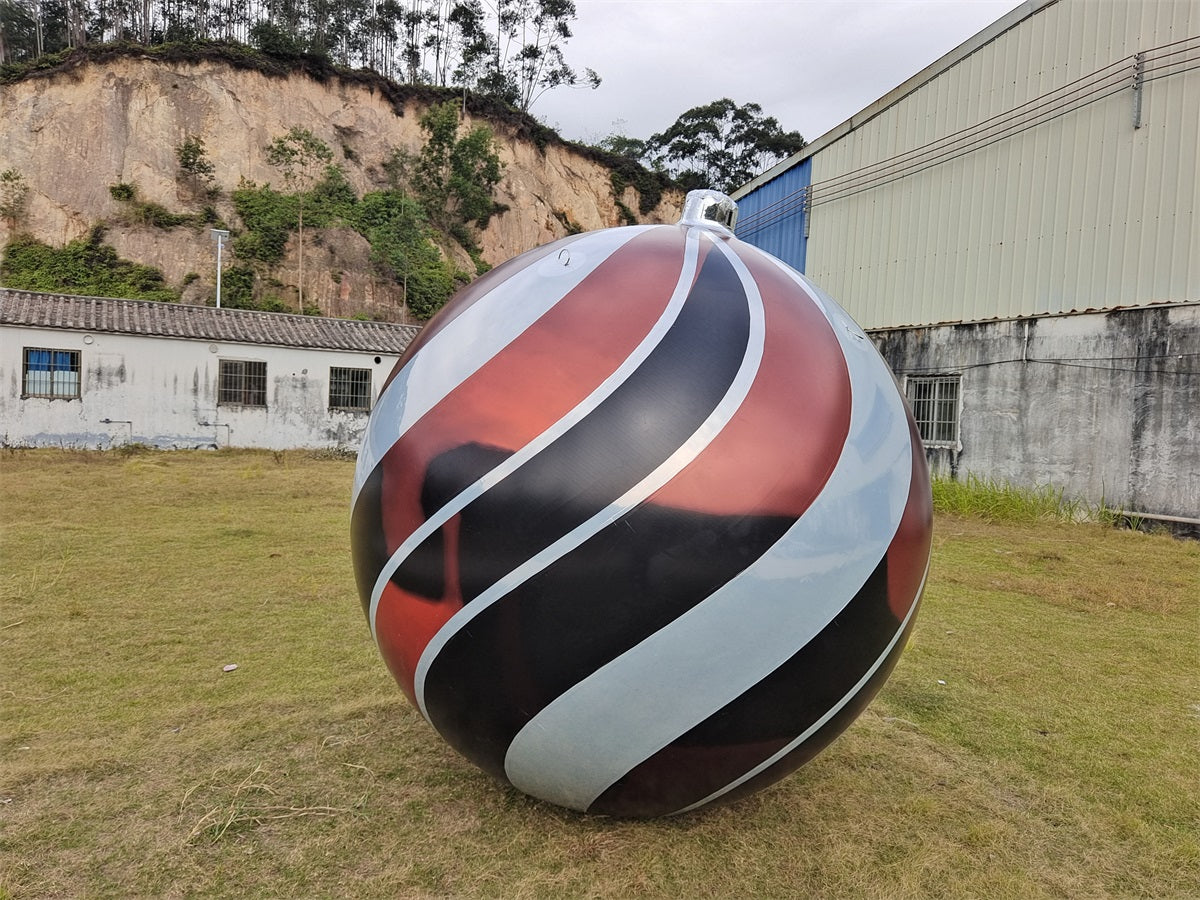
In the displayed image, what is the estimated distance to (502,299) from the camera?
258cm

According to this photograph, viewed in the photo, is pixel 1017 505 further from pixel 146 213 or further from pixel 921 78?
pixel 146 213

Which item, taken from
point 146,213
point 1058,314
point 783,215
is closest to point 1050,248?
point 1058,314

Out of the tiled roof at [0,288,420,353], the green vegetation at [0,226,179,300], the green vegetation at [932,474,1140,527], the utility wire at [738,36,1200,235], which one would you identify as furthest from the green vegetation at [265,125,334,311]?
the green vegetation at [932,474,1140,527]

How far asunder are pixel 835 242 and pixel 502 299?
1444cm

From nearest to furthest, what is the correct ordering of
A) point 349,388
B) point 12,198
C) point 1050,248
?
point 1050,248 < point 349,388 < point 12,198

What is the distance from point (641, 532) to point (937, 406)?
12.3 m

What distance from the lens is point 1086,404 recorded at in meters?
10.9

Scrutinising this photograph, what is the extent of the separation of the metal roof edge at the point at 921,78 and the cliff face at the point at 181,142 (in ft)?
68.4

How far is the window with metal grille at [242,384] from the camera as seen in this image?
62.7ft

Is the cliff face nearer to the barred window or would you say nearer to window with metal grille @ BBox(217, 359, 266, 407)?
the barred window

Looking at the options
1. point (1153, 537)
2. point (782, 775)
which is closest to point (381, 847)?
point (782, 775)

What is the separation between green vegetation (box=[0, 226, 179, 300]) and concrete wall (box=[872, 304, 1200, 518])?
27.6 meters

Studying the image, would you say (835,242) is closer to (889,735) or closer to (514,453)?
(889,735)

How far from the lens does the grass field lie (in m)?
2.55
